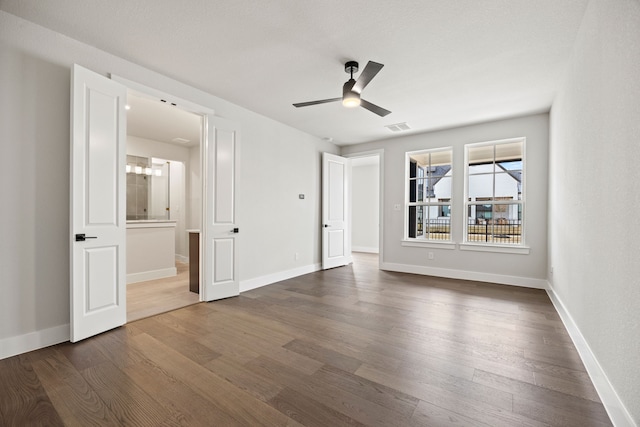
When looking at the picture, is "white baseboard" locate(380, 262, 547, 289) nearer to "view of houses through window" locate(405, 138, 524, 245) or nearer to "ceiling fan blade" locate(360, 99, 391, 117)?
"view of houses through window" locate(405, 138, 524, 245)

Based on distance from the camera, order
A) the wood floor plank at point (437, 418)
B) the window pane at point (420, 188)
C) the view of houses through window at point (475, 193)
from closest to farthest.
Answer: the wood floor plank at point (437, 418)
the view of houses through window at point (475, 193)
the window pane at point (420, 188)

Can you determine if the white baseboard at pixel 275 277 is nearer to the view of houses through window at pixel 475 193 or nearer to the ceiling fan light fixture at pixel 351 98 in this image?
the view of houses through window at pixel 475 193

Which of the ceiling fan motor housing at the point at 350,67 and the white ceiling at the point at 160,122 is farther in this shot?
the white ceiling at the point at 160,122

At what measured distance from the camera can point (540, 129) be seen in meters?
4.41

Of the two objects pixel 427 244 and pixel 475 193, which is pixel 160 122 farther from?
pixel 475 193

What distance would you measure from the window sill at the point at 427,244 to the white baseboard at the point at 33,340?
5117mm

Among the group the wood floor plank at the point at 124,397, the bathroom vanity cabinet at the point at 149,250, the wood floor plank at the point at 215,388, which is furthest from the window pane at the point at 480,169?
the bathroom vanity cabinet at the point at 149,250

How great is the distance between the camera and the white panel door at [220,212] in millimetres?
3709

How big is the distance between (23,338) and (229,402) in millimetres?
2017

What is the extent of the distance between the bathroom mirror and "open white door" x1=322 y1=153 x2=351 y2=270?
3877 millimetres

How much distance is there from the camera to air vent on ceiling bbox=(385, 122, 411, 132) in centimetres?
494

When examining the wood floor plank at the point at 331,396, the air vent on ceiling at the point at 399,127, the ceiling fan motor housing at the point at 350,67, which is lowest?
the wood floor plank at the point at 331,396

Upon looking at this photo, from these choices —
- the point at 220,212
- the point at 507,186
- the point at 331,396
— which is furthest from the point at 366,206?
the point at 331,396

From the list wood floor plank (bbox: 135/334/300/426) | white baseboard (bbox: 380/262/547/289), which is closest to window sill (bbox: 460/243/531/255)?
white baseboard (bbox: 380/262/547/289)
